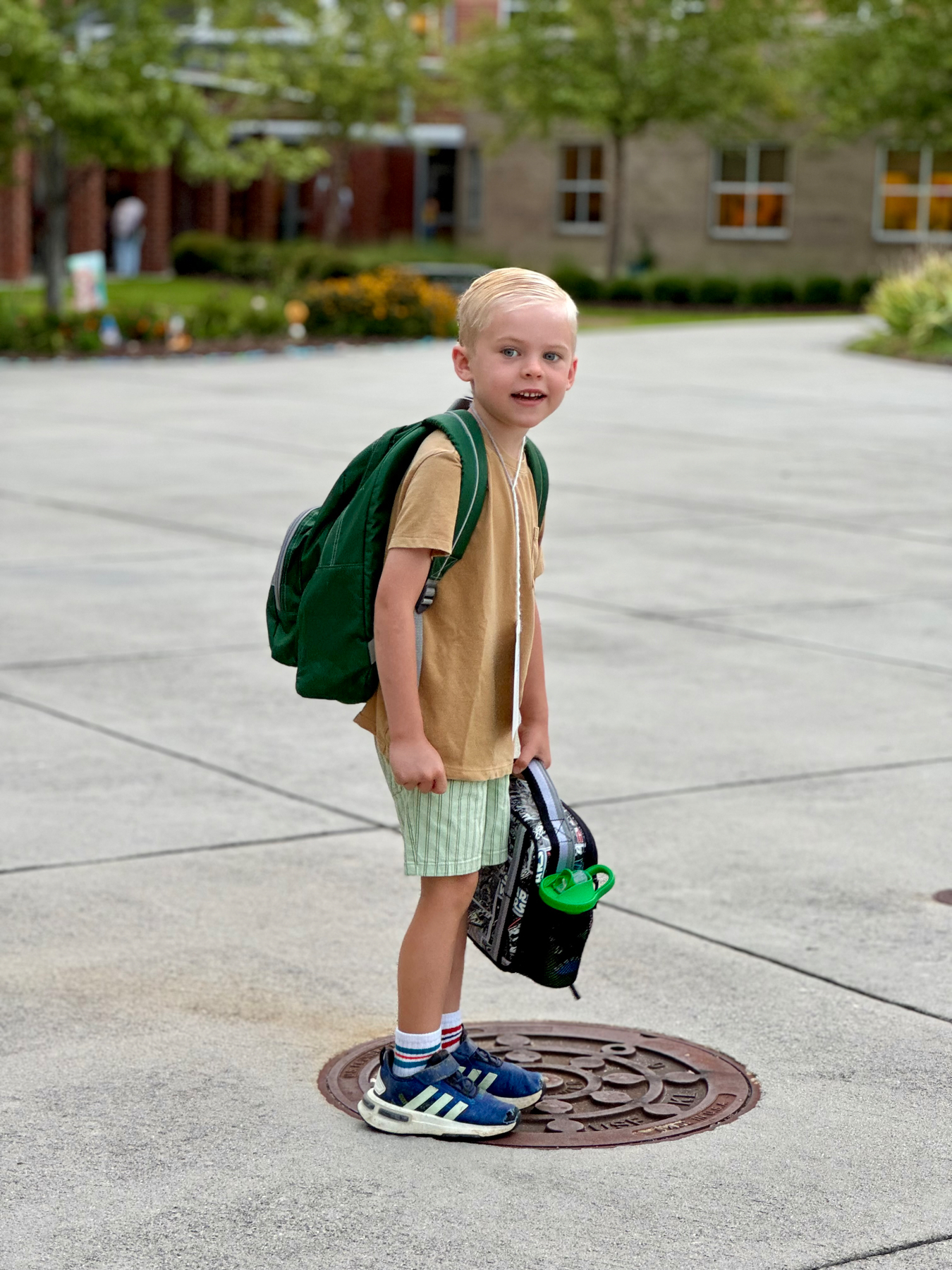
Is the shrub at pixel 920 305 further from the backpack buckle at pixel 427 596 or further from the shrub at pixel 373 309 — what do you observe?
the backpack buckle at pixel 427 596

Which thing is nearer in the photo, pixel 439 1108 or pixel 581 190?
pixel 439 1108

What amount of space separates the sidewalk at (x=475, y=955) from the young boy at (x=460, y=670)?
0.43 ft

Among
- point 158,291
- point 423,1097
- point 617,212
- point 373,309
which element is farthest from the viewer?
point 617,212

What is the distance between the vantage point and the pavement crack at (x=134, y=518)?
33.1 ft

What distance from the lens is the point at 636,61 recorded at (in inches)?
1503

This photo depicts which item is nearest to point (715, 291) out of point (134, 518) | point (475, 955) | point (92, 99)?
point (92, 99)

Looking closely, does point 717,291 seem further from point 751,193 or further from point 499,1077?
point 499,1077

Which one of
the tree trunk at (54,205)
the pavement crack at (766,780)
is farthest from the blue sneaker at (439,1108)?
the tree trunk at (54,205)

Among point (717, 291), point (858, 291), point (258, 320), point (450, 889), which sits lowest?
point (450, 889)

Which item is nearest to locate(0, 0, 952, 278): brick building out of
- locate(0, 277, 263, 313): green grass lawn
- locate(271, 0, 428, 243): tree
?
locate(271, 0, 428, 243): tree

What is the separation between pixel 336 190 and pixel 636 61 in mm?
8941

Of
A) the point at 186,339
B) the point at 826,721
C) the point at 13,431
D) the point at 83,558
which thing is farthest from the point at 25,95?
the point at 826,721

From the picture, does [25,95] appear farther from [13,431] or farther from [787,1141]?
[787,1141]

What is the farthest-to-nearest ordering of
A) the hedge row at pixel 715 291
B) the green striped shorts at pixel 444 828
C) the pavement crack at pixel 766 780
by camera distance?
1. the hedge row at pixel 715 291
2. the pavement crack at pixel 766 780
3. the green striped shorts at pixel 444 828
